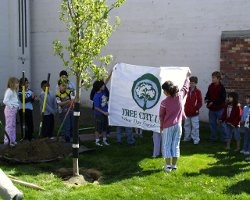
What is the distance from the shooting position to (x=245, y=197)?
6.64 metres

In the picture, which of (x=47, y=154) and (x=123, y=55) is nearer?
(x=47, y=154)

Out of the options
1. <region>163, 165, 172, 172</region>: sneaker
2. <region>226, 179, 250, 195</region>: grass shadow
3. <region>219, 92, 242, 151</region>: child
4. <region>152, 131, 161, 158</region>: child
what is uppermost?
<region>219, 92, 242, 151</region>: child

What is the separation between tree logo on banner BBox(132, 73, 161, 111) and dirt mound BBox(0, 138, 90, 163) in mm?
1557

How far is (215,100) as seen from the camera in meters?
10.9

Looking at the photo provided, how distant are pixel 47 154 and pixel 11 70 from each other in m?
7.82

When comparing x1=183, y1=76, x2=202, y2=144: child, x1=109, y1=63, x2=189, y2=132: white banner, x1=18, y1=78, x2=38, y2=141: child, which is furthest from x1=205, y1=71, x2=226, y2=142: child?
x1=18, y1=78, x2=38, y2=141: child

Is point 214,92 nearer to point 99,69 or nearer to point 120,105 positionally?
point 120,105

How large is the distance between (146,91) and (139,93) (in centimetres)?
24

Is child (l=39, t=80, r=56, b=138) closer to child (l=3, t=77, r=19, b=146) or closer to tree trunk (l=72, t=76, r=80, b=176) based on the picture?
child (l=3, t=77, r=19, b=146)

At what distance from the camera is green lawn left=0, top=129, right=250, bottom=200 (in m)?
6.80

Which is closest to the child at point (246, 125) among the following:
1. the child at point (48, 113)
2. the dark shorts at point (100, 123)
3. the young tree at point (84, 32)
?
the dark shorts at point (100, 123)

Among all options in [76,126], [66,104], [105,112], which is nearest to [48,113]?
[66,104]

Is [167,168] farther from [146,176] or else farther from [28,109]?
[28,109]

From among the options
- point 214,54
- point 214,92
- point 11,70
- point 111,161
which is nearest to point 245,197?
point 111,161
